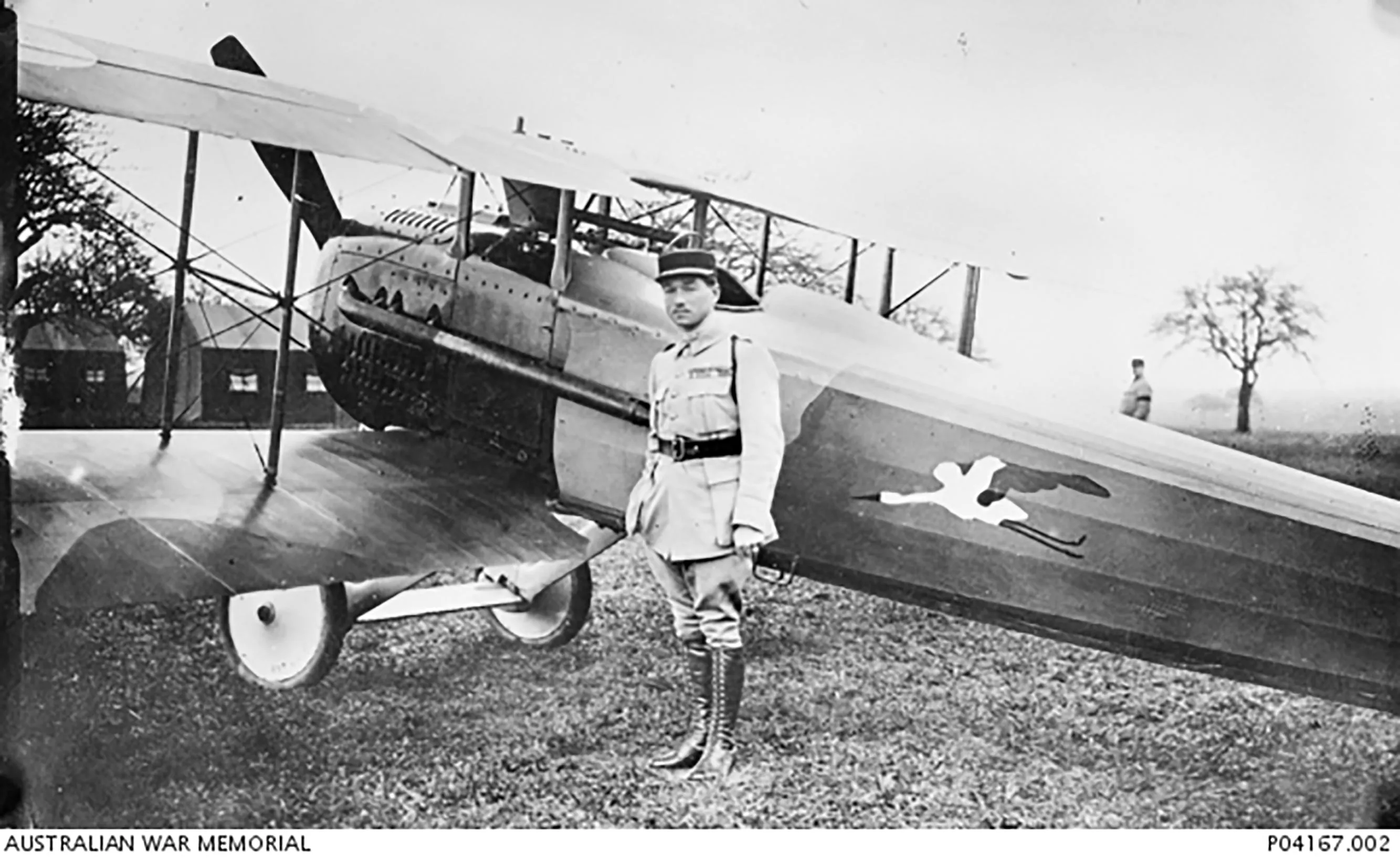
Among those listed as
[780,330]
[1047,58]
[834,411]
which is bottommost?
[834,411]

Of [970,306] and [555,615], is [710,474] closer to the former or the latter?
[555,615]

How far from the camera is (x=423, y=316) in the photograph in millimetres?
2906

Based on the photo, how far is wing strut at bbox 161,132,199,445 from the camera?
8.11 ft

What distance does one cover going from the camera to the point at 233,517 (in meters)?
2.54

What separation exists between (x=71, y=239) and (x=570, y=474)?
1.38 metres

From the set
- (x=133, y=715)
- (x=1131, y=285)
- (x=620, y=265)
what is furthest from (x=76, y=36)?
(x=1131, y=285)

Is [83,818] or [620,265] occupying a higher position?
[620,265]

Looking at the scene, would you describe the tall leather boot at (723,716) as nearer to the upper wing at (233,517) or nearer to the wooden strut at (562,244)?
Answer: the upper wing at (233,517)

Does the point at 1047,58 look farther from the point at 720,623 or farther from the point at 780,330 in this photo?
the point at 720,623

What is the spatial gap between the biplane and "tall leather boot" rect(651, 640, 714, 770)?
0.29m

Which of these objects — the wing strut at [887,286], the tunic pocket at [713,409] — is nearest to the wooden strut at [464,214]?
the tunic pocket at [713,409]

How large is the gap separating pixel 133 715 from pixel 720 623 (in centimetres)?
156

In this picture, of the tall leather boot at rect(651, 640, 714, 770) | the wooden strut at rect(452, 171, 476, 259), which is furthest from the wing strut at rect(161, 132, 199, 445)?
the tall leather boot at rect(651, 640, 714, 770)

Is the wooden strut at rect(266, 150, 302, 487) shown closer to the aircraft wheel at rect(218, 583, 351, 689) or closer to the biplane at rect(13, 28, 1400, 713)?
the biplane at rect(13, 28, 1400, 713)
